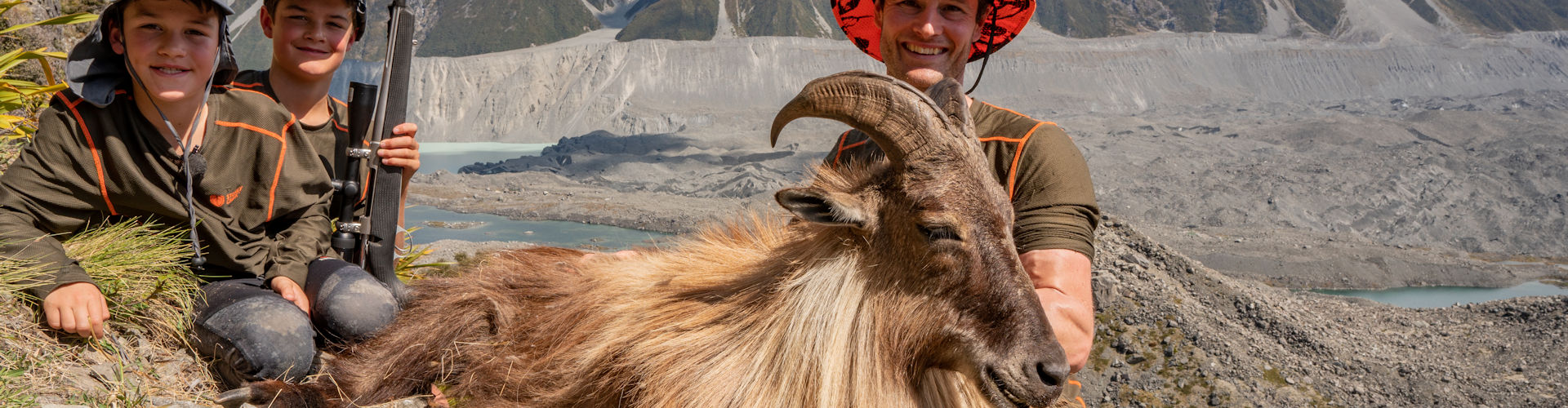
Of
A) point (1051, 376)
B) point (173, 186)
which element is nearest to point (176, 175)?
point (173, 186)

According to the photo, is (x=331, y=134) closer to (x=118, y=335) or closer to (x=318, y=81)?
(x=318, y=81)

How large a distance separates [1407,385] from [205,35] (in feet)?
56.4

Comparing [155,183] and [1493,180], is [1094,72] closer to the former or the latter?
[1493,180]

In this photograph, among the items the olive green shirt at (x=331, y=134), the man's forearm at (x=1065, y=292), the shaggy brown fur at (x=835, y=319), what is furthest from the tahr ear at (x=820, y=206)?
the olive green shirt at (x=331, y=134)

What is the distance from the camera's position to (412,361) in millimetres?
3869

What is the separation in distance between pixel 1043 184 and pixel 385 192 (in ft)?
9.91

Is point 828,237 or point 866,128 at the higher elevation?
point 866,128

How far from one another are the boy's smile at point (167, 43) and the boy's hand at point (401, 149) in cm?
88

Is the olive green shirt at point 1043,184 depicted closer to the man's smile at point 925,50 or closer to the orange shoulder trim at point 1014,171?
the orange shoulder trim at point 1014,171

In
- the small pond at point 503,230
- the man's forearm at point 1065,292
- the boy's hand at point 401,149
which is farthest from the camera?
the small pond at point 503,230

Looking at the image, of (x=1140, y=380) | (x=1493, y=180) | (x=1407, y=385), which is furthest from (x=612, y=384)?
(x=1493, y=180)

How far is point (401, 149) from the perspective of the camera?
434 centimetres

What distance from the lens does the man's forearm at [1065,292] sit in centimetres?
296

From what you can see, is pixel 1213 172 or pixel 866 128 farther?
pixel 1213 172
